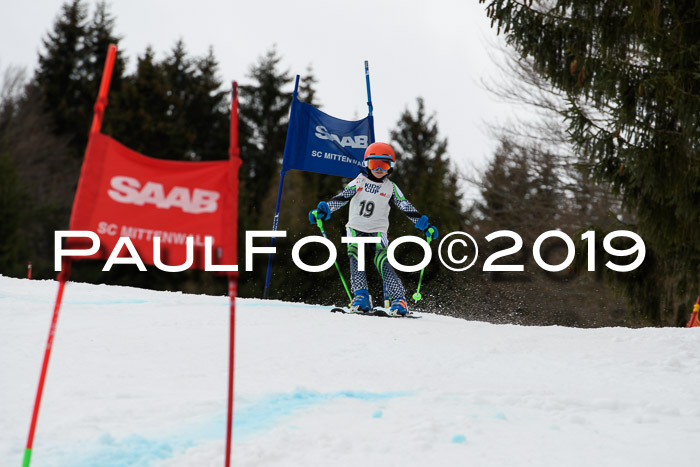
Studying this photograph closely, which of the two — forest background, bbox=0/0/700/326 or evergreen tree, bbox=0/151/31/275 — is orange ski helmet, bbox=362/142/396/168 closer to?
forest background, bbox=0/0/700/326

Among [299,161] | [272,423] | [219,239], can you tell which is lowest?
[272,423]

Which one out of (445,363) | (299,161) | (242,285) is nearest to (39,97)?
(242,285)

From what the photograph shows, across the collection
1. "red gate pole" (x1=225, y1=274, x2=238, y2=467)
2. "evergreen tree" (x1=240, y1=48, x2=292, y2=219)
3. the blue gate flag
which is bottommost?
"red gate pole" (x1=225, y1=274, x2=238, y2=467)

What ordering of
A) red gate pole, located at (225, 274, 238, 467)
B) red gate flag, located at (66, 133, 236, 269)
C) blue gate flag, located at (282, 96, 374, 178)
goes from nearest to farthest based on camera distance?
red gate pole, located at (225, 274, 238, 467)
red gate flag, located at (66, 133, 236, 269)
blue gate flag, located at (282, 96, 374, 178)

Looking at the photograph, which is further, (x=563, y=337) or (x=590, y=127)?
(x=590, y=127)

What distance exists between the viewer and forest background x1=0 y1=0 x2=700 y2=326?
7969mm

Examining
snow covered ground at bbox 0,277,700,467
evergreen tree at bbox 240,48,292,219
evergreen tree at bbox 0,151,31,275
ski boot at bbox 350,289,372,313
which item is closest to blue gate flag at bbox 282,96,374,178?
ski boot at bbox 350,289,372,313

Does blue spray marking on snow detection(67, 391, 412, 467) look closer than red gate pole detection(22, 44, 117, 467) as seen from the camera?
No

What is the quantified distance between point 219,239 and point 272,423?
1057 mm

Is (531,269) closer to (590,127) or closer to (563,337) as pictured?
(590,127)

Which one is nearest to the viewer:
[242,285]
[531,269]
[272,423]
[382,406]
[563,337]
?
[272,423]

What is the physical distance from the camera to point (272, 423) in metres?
3.35

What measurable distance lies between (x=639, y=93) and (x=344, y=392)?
566cm

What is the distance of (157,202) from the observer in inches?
111
